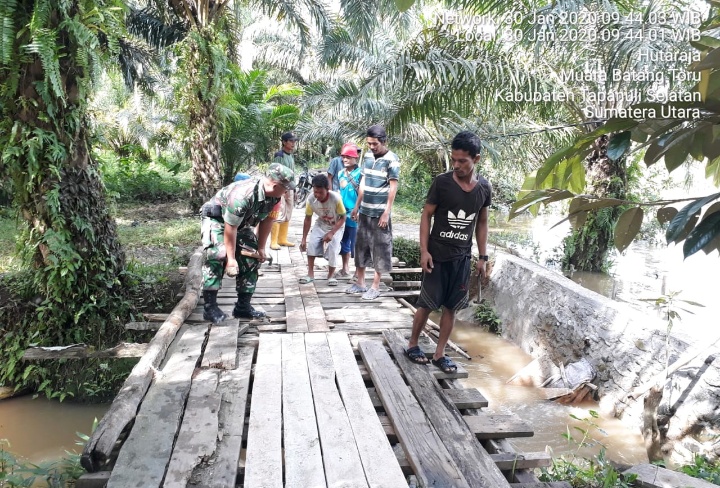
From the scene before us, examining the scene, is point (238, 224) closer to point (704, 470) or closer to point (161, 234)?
point (704, 470)

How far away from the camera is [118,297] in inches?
211

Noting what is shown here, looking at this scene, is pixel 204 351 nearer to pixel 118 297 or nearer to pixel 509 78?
pixel 118 297

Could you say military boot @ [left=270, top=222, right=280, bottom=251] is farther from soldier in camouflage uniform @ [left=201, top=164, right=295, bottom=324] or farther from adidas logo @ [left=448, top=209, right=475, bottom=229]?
adidas logo @ [left=448, top=209, right=475, bottom=229]

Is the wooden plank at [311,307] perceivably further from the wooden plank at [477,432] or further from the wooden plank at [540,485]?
the wooden plank at [540,485]

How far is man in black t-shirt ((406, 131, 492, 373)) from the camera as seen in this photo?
3.27 metres

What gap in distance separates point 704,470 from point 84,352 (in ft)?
15.2

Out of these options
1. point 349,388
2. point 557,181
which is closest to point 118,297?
point 349,388

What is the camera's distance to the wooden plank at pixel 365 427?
A: 2.35 metres

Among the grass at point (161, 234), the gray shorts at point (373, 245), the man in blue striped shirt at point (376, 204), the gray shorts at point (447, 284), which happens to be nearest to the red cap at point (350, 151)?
the man in blue striped shirt at point (376, 204)

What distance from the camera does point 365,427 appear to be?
8.95 feet

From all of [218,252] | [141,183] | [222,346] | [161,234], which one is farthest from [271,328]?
[141,183]

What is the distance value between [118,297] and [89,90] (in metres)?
2.08

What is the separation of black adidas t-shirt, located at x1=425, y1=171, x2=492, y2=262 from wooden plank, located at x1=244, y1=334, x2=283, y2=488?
1331mm

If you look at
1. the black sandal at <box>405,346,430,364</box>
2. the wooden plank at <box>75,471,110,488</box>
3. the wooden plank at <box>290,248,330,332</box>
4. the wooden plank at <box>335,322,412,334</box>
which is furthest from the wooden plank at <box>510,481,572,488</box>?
the wooden plank at <box>290,248,330,332</box>
